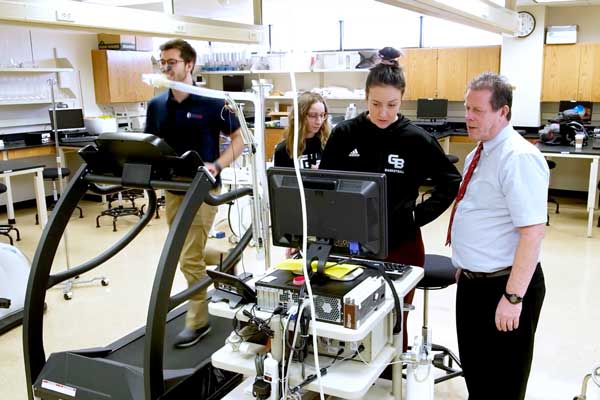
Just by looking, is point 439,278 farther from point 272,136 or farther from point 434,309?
point 272,136

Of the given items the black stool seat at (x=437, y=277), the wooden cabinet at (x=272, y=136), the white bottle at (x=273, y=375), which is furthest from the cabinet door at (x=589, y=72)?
the white bottle at (x=273, y=375)

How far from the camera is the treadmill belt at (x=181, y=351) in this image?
2875mm

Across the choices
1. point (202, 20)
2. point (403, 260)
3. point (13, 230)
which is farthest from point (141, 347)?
point (13, 230)

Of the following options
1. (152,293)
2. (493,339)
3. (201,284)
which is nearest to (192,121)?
(201,284)

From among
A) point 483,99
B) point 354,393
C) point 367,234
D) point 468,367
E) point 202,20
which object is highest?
point 202,20

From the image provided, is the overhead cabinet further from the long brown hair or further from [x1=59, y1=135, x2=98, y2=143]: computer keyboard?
[x1=59, y1=135, x2=98, y2=143]: computer keyboard

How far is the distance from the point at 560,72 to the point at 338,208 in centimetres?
711

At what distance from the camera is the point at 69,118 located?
7559mm

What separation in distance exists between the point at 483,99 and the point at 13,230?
608 cm

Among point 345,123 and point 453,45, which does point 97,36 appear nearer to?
point 453,45

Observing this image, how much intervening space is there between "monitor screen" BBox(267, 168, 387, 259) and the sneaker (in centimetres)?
151

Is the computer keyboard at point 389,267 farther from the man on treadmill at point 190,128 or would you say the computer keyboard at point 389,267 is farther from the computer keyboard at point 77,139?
the computer keyboard at point 77,139

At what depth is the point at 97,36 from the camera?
848cm

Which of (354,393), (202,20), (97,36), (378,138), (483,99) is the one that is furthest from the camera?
(97,36)
